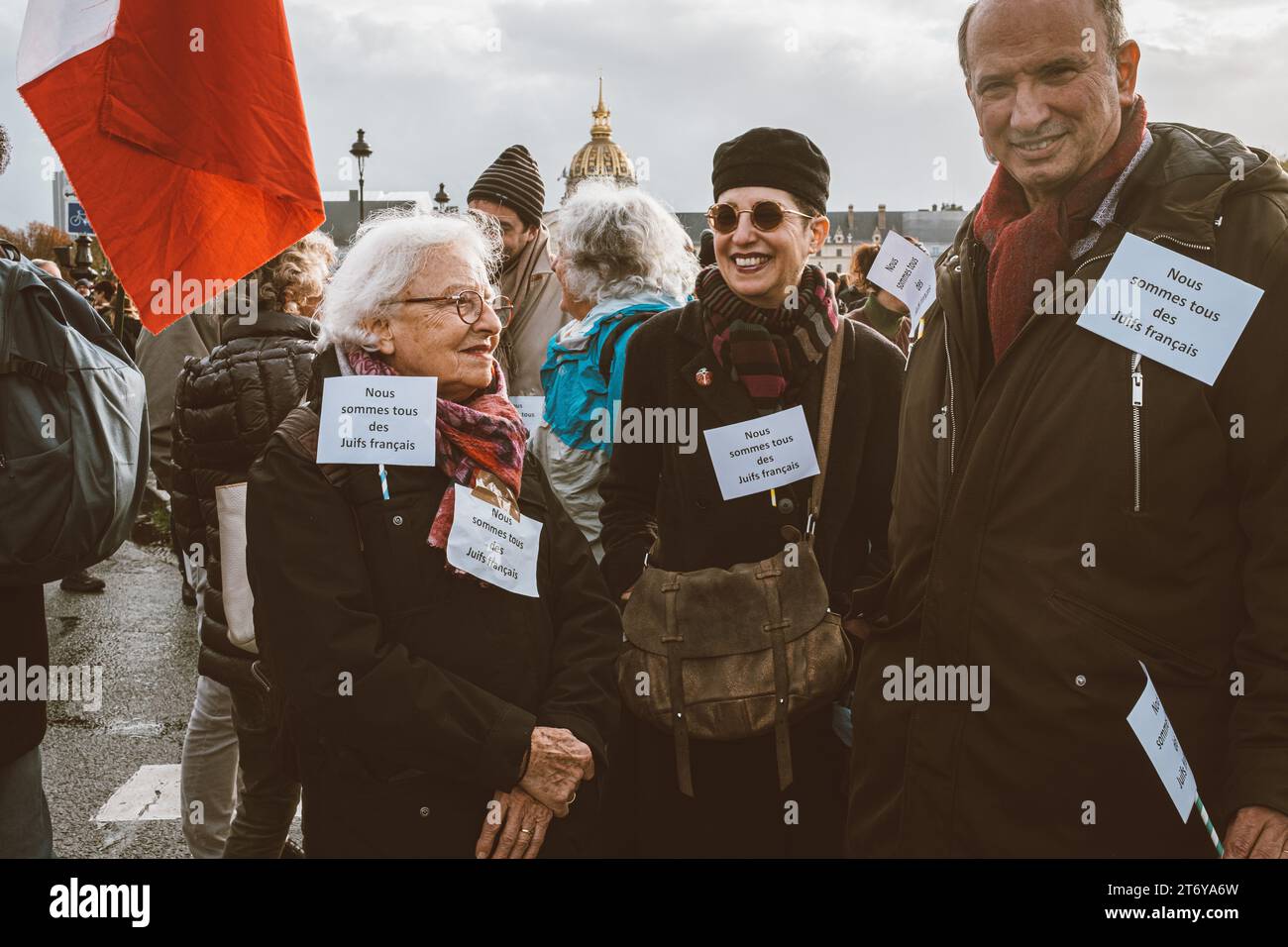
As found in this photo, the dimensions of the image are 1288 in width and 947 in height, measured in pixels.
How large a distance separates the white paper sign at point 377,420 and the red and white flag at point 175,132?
53cm

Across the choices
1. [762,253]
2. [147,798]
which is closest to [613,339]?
[762,253]

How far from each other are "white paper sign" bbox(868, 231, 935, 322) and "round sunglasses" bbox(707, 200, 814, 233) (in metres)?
1.31

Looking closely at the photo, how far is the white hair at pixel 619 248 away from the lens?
3438 millimetres

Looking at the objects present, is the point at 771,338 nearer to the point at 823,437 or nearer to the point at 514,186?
the point at 823,437

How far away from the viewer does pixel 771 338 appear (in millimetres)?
2697

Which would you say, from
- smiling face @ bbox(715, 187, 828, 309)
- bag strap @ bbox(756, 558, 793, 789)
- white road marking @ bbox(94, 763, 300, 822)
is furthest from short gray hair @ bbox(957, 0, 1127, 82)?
white road marking @ bbox(94, 763, 300, 822)

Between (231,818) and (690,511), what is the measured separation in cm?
193

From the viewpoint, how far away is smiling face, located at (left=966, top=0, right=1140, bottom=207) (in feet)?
6.13

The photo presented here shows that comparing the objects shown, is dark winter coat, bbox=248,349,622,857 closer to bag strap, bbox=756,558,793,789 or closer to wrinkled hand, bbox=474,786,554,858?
wrinkled hand, bbox=474,786,554,858

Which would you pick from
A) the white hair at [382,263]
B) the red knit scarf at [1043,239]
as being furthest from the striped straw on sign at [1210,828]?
the white hair at [382,263]

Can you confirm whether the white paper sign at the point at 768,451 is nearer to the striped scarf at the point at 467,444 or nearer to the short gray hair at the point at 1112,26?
the striped scarf at the point at 467,444

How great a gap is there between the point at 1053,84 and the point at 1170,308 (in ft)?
1.58

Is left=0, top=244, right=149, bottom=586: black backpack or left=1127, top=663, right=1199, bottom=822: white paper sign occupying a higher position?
left=0, top=244, right=149, bottom=586: black backpack

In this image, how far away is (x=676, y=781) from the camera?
2.58 metres
